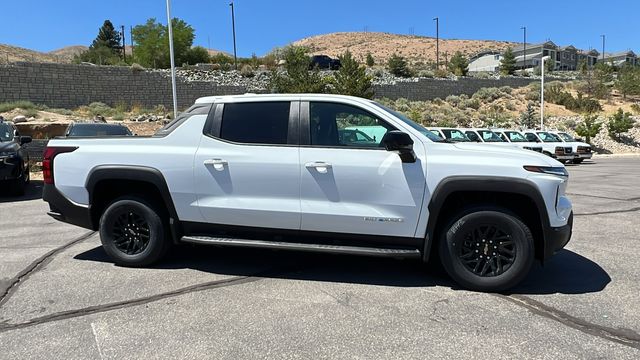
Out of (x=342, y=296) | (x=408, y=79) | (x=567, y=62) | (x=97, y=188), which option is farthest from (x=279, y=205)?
(x=567, y=62)

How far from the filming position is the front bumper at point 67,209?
555cm

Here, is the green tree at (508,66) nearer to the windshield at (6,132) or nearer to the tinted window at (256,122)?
the windshield at (6,132)

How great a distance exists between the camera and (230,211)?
5070 mm

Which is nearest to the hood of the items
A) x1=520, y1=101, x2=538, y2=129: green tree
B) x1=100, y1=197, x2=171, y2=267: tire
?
x1=100, y1=197, x2=171, y2=267: tire

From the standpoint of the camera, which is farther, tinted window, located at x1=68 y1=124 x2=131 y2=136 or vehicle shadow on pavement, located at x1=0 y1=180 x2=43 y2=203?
tinted window, located at x1=68 y1=124 x2=131 y2=136

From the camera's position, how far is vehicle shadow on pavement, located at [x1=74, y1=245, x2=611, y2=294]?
4.98m

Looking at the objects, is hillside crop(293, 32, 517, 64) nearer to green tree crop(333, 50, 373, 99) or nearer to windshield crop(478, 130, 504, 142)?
green tree crop(333, 50, 373, 99)

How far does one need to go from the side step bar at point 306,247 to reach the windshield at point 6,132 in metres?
8.43

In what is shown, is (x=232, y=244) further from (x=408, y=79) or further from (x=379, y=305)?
(x=408, y=79)

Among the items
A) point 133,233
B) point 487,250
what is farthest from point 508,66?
point 133,233

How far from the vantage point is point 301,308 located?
4320 mm

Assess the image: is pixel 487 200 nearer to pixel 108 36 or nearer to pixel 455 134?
pixel 455 134

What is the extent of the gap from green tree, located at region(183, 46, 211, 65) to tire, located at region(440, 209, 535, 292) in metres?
62.7

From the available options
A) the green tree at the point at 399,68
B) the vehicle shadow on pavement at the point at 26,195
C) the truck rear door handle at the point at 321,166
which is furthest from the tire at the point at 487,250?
the green tree at the point at 399,68
